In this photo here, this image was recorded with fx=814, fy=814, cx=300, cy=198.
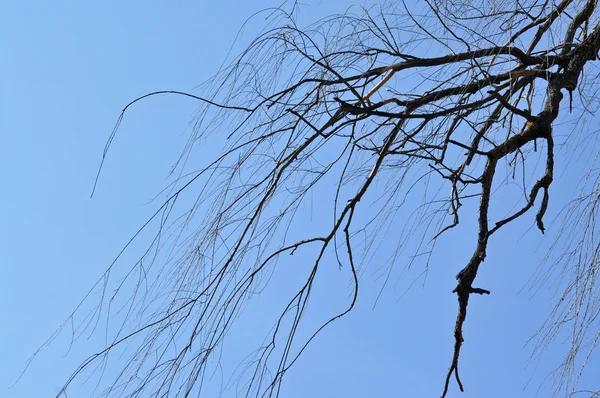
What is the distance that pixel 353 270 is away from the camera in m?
1.26

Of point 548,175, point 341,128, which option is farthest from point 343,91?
point 548,175

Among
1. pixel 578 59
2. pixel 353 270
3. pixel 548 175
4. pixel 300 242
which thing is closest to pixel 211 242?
pixel 300 242

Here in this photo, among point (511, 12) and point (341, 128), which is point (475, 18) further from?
point (341, 128)

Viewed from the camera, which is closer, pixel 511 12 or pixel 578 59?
pixel 578 59

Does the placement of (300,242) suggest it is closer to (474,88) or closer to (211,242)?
(211,242)

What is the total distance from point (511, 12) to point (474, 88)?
25 centimetres

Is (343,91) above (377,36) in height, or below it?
below

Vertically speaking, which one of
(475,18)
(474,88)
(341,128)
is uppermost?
(475,18)

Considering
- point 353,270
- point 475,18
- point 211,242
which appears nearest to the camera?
point 211,242

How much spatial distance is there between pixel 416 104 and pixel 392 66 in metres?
0.08

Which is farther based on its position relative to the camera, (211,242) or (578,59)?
(578,59)

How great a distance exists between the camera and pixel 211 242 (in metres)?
1.15

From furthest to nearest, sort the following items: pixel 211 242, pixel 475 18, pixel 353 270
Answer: pixel 475 18
pixel 353 270
pixel 211 242

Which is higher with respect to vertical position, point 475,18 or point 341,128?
point 475,18
